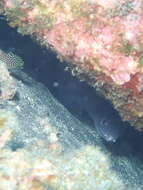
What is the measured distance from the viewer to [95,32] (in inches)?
146

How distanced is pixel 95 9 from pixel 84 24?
0.79 feet

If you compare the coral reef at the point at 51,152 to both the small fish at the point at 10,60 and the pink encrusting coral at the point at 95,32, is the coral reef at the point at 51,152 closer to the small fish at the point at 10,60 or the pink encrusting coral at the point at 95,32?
the small fish at the point at 10,60

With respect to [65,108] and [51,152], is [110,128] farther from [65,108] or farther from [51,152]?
[51,152]

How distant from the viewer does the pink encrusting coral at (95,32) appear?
353 centimetres

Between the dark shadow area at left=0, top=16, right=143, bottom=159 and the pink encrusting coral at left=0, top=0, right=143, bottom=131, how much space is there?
4.84 feet

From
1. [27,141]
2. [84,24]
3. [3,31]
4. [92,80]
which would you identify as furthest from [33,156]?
[3,31]

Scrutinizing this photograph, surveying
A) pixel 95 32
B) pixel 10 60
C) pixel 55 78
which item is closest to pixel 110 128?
pixel 55 78

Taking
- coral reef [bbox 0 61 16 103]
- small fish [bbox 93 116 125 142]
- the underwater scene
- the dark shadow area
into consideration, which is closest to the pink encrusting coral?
the underwater scene

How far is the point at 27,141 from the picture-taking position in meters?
4.03

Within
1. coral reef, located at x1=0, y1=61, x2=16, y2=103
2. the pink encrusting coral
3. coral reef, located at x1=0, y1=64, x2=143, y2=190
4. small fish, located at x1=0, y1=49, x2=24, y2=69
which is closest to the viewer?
coral reef, located at x1=0, y1=64, x2=143, y2=190

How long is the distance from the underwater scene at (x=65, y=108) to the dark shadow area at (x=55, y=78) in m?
0.02

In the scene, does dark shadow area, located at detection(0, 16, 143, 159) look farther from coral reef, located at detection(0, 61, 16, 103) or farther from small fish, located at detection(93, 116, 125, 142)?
coral reef, located at detection(0, 61, 16, 103)

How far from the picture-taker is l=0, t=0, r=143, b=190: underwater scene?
3549 mm

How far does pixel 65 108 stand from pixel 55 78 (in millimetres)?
668
